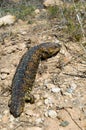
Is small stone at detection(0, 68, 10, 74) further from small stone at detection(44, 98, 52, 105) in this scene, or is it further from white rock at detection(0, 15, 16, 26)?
white rock at detection(0, 15, 16, 26)

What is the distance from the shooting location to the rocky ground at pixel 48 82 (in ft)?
13.9

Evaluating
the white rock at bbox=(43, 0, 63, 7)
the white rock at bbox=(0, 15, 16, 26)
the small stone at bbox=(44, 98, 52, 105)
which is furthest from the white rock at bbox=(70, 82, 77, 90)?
A: the white rock at bbox=(43, 0, 63, 7)

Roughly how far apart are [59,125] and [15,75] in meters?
1.00

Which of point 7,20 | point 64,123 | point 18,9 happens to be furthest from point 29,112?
point 18,9

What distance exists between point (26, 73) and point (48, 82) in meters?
0.30

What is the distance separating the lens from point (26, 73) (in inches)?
188

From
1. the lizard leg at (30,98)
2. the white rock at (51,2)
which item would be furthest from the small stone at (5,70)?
the white rock at (51,2)

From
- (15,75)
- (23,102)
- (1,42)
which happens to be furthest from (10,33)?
(23,102)

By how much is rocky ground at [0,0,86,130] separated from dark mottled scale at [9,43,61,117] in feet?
0.27

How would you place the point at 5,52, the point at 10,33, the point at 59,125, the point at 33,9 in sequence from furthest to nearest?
the point at 33,9
the point at 10,33
the point at 5,52
the point at 59,125

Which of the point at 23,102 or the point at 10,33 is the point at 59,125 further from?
the point at 10,33

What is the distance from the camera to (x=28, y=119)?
14.1 feet

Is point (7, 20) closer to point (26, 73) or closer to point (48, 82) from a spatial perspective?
point (26, 73)

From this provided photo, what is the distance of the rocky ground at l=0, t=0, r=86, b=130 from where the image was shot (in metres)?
4.23
